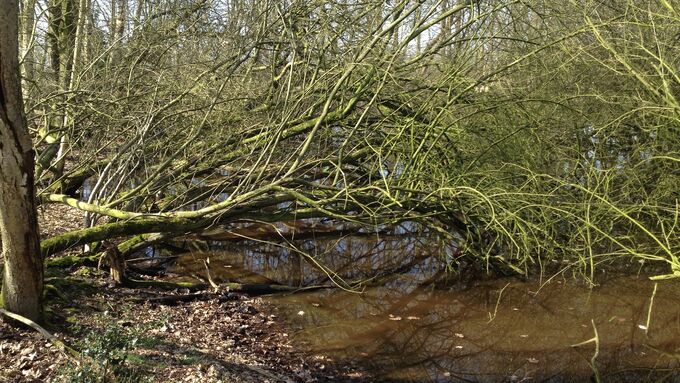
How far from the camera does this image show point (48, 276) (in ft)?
17.7

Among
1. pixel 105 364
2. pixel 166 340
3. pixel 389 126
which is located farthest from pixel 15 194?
pixel 389 126

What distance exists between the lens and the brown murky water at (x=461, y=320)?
515cm

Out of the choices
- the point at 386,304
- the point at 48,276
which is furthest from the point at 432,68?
the point at 48,276

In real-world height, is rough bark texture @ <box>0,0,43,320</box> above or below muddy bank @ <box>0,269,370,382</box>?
above

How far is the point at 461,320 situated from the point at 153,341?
11.1 ft

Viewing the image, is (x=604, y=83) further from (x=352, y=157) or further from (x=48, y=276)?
(x=48, y=276)

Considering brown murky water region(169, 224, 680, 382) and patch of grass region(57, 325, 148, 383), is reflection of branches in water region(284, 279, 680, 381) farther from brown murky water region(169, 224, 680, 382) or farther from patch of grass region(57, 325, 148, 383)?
patch of grass region(57, 325, 148, 383)

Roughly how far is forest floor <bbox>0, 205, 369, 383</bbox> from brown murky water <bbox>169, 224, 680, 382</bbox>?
1.32 feet

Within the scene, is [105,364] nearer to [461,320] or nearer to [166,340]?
[166,340]

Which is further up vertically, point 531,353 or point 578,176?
point 578,176

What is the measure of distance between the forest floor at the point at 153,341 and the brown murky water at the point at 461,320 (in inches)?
15.9

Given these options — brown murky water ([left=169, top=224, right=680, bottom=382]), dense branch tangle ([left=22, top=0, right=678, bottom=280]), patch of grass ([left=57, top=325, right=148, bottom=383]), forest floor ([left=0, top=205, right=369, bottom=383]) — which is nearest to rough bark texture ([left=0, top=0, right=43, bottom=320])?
forest floor ([left=0, top=205, right=369, bottom=383])

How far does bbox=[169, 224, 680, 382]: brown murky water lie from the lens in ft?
16.9

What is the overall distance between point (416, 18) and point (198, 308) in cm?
388
